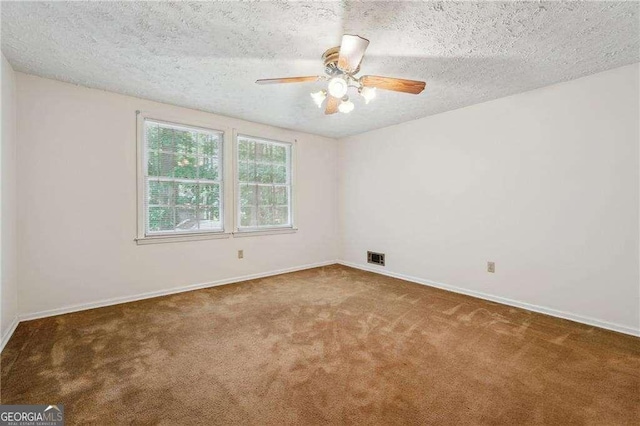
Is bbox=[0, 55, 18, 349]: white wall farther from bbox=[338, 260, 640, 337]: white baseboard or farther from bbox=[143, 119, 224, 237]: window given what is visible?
bbox=[338, 260, 640, 337]: white baseboard

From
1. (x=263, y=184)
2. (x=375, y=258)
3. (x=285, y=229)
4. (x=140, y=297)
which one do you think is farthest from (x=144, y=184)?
(x=375, y=258)

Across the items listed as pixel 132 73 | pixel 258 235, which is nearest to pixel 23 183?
pixel 132 73

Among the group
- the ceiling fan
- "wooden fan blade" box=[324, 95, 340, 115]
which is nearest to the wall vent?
"wooden fan blade" box=[324, 95, 340, 115]

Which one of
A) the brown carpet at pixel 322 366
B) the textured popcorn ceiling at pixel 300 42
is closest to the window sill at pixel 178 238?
the brown carpet at pixel 322 366

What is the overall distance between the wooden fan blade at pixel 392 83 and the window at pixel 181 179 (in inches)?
101

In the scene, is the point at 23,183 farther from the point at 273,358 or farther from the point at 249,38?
the point at 273,358

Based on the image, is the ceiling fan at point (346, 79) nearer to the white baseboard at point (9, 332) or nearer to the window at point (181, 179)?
the window at point (181, 179)

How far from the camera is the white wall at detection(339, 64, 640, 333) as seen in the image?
2.56 metres

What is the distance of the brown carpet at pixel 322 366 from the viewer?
1546mm

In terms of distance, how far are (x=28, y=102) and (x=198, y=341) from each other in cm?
285

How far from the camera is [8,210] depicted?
243 cm

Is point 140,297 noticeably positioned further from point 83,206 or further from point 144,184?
point 144,184

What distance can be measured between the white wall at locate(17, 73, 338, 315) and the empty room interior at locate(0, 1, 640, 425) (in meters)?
0.02

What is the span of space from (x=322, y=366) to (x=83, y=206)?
2994 mm
